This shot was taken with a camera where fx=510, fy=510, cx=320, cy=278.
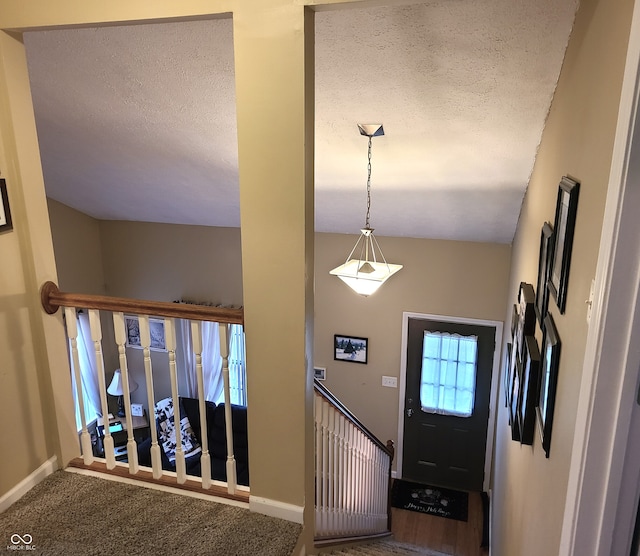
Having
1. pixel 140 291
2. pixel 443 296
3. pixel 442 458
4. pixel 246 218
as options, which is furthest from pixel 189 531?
pixel 140 291

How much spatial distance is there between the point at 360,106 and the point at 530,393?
1.59m

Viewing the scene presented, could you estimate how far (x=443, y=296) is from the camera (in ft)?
17.1

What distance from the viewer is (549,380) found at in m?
1.60

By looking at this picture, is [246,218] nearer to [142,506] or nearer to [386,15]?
[386,15]

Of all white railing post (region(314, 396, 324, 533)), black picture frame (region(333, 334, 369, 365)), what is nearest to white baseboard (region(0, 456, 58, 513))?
white railing post (region(314, 396, 324, 533))

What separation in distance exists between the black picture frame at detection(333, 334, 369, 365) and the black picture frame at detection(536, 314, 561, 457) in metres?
3.83

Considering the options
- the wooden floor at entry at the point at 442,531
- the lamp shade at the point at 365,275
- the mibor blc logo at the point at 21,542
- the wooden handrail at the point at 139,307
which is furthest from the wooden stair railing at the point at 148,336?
the wooden floor at entry at the point at 442,531

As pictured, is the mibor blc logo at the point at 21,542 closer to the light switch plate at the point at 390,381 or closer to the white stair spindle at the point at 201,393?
the white stair spindle at the point at 201,393

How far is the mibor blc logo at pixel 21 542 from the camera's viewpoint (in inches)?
72.4

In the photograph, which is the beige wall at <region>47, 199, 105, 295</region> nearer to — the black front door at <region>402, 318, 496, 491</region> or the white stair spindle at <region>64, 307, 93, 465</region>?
the black front door at <region>402, 318, 496, 491</region>

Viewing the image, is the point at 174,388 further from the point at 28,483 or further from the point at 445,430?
the point at 445,430

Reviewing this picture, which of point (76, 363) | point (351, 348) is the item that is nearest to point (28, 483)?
point (76, 363)

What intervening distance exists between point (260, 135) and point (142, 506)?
5.04 feet

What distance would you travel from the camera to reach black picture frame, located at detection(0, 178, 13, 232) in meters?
1.92
